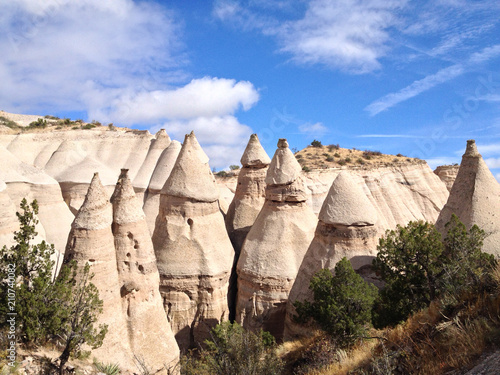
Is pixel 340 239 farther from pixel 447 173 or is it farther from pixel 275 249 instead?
pixel 447 173

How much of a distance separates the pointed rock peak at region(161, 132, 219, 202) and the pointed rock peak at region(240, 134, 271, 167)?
368 cm

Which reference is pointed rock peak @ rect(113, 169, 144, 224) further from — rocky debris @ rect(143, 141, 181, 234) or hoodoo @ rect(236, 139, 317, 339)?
rocky debris @ rect(143, 141, 181, 234)

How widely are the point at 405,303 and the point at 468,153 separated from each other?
20.1ft

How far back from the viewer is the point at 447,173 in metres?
34.6

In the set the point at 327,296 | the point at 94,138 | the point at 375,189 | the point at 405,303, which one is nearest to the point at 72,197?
the point at 94,138

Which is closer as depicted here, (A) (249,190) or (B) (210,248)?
(B) (210,248)

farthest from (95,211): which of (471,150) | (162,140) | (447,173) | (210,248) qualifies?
(447,173)

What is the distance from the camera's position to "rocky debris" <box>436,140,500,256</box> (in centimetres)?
1056

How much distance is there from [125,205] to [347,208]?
6.75 meters

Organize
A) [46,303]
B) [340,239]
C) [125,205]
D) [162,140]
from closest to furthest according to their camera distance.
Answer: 1. [46,303]
2. [125,205]
3. [340,239]
4. [162,140]

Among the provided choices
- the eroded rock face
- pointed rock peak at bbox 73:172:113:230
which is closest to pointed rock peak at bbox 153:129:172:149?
the eroded rock face

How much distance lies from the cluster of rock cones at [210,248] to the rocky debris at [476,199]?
0.03 metres

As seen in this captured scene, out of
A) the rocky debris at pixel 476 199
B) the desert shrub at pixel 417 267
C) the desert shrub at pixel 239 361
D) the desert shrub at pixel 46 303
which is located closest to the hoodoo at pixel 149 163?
the desert shrub at pixel 46 303

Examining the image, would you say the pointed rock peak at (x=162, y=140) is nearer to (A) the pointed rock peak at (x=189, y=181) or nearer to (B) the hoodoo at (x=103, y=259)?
(A) the pointed rock peak at (x=189, y=181)
